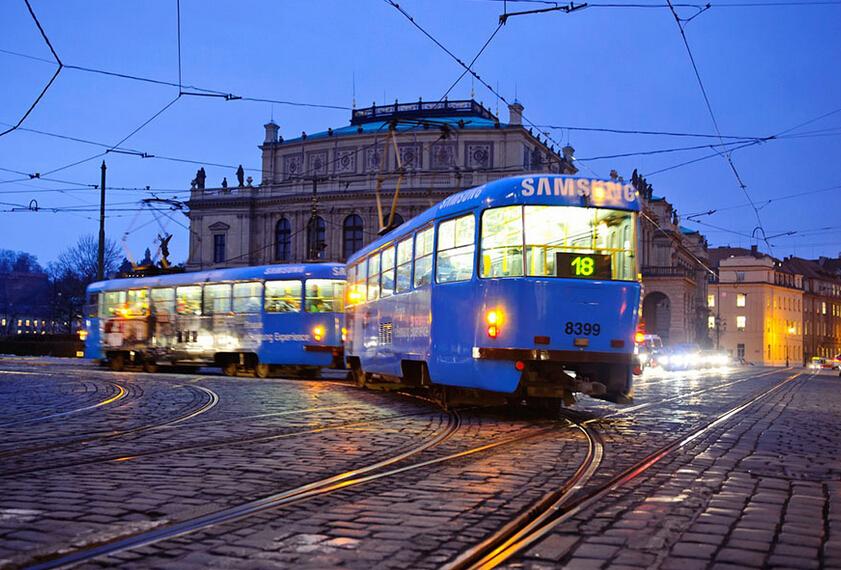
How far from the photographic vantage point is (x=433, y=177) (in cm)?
7356

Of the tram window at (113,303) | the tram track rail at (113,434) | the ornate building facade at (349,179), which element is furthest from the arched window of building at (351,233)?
the tram track rail at (113,434)

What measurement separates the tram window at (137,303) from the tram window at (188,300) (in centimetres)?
210

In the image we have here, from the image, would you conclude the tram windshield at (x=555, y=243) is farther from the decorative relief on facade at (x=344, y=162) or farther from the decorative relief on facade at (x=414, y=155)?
the decorative relief on facade at (x=344, y=162)

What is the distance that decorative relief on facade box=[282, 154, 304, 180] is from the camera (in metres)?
82.1

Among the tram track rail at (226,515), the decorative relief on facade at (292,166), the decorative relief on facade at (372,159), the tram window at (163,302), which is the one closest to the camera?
the tram track rail at (226,515)

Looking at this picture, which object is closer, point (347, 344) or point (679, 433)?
point (679, 433)

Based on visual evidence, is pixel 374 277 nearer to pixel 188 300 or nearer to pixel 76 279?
pixel 188 300

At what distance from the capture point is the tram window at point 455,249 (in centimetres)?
1277

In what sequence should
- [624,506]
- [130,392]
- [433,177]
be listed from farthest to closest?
1. [433,177]
2. [130,392]
3. [624,506]

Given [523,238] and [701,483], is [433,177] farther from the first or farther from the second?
[701,483]

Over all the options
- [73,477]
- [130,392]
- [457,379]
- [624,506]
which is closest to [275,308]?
[130,392]

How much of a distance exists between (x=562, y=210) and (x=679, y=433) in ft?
10.4

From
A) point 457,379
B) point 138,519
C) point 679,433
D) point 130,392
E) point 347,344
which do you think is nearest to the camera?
point 138,519

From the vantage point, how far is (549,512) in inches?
237
